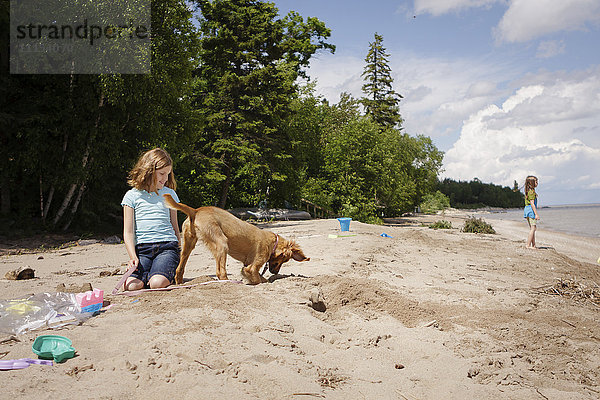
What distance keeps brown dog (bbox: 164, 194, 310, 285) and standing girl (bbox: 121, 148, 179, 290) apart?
0.67 ft

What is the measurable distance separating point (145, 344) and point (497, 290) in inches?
202

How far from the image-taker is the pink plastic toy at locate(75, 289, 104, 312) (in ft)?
12.4

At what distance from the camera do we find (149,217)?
5.14 m

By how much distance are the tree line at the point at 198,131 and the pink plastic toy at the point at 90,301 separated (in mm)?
9903

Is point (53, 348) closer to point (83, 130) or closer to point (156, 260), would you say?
point (156, 260)

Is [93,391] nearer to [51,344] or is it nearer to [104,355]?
[104,355]

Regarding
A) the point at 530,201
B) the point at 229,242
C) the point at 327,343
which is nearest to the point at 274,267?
the point at 229,242

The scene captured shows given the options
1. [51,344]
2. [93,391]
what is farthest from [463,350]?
[51,344]

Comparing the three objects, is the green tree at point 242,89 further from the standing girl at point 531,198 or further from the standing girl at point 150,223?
the standing girl at point 150,223

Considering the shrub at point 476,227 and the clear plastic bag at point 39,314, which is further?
the shrub at point 476,227

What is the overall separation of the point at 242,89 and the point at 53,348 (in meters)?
18.9

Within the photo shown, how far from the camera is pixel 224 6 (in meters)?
20.2

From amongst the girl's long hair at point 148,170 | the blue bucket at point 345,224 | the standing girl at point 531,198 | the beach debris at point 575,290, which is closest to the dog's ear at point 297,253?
the girl's long hair at point 148,170

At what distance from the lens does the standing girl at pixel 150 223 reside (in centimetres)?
493
